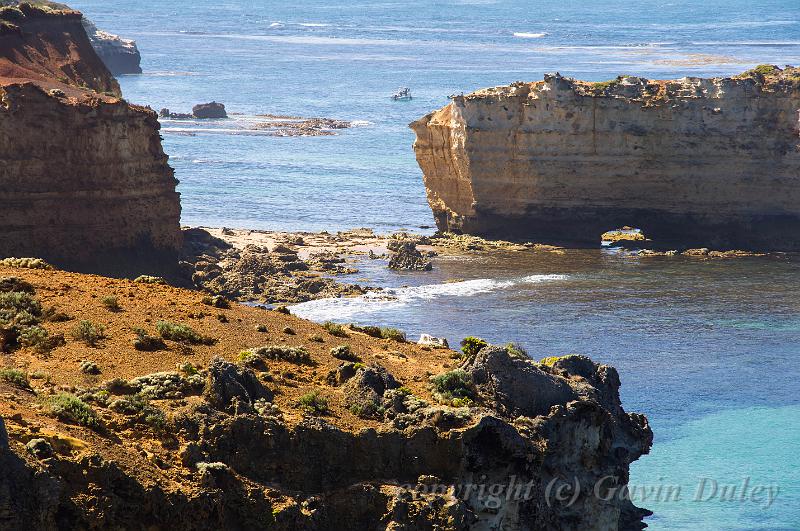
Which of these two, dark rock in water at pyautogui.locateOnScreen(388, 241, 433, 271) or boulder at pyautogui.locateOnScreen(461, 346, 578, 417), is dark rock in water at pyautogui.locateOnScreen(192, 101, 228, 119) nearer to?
dark rock in water at pyautogui.locateOnScreen(388, 241, 433, 271)

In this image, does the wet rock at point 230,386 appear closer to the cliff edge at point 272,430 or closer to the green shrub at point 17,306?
the cliff edge at point 272,430

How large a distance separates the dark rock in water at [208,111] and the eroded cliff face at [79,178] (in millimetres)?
69487

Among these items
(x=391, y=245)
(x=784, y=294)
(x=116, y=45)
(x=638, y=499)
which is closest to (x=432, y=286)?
(x=391, y=245)

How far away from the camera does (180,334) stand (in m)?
26.8

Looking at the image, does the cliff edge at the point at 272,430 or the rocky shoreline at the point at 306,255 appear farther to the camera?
the rocky shoreline at the point at 306,255

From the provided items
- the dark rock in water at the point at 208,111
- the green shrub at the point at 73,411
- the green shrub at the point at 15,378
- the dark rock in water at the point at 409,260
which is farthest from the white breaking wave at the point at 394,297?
the dark rock in water at the point at 208,111

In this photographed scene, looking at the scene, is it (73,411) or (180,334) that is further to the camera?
(180,334)

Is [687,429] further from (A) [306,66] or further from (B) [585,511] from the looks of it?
(A) [306,66]

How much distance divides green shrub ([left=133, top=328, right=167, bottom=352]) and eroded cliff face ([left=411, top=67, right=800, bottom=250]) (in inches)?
1838

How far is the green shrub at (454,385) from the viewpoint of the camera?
982 inches

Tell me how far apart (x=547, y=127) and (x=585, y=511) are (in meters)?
47.3

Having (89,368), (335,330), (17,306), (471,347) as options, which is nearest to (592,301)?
(335,330)

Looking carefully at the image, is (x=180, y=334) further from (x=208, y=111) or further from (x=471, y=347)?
(x=208, y=111)

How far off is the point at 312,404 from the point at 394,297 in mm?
37535
